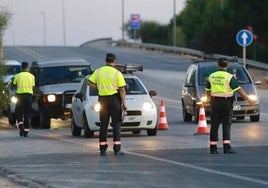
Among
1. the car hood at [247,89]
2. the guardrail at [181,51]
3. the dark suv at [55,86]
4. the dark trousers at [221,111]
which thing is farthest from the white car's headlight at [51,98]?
the guardrail at [181,51]

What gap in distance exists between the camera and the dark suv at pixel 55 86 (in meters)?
26.7

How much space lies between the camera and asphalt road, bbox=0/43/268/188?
12977 millimetres

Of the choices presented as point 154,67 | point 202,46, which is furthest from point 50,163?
point 202,46

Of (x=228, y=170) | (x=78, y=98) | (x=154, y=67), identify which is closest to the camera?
(x=228, y=170)

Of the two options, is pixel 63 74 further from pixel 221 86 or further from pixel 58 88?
pixel 221 86

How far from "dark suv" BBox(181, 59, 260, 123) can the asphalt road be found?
0.51 m

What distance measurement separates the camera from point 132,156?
16547mm

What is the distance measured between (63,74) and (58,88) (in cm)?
87

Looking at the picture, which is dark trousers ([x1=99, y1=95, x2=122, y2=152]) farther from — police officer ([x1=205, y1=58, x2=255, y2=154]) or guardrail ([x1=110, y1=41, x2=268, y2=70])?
guardrail ([x1=110, y1=41, x2=268, y2=70])

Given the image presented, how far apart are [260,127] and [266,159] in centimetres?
875

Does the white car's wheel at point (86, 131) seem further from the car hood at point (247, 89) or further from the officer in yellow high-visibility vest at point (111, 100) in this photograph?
the car hood at point (247, 89)

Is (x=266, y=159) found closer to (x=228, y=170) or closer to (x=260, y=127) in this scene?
(x=228, y=170)

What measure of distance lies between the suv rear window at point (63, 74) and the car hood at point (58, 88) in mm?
369

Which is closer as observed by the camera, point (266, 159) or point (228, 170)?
point (228, 170)
